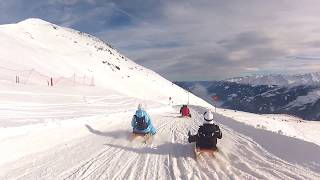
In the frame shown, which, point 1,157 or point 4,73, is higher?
point 4,73

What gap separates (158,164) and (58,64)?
7739 cm

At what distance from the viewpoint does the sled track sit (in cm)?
979

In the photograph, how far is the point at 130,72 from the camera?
455 ft

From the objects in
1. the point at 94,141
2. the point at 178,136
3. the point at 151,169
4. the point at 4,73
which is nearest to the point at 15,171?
the point at 151,169

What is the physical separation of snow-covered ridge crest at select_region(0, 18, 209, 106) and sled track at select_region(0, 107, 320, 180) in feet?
127

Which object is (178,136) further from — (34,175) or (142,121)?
(34,175)

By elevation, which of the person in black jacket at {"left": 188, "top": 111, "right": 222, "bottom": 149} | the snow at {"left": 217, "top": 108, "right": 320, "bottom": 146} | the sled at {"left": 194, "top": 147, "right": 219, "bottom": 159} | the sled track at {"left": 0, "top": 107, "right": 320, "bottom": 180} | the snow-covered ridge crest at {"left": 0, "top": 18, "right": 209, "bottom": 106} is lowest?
the snow at {"left": 217, "top": 108, "right": 320, "bottom": 146}

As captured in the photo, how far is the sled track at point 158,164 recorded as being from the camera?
32.1ft

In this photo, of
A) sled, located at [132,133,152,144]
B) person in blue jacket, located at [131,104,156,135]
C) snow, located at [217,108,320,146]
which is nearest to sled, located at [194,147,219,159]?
sled, located at [132,133,152,144]

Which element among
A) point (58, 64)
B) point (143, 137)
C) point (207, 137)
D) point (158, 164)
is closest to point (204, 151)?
point (207, 137)

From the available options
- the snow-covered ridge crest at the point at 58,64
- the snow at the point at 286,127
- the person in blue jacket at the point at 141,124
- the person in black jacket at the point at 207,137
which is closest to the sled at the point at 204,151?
the person in black jacket at the point at 207,137

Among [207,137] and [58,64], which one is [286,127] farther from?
[58,64]

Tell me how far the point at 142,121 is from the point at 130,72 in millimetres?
122180

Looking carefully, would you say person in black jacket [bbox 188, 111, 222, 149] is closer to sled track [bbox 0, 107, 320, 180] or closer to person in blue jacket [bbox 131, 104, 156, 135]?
sled track [bbox 0, 107, 320, 180]
